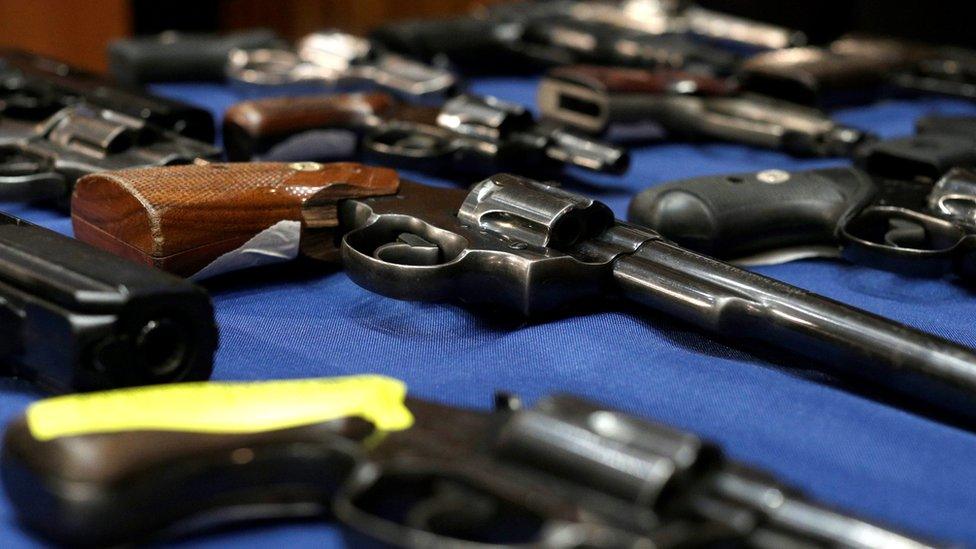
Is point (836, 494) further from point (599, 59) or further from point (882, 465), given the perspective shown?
point (599, 59)

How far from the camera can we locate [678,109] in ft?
7.44

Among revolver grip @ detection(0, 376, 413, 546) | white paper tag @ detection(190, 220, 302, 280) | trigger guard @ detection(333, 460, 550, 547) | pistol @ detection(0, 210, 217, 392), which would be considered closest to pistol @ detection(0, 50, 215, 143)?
white paper tag @ detection(190, 220, 302, 280)

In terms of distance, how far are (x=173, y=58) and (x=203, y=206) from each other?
1.36m

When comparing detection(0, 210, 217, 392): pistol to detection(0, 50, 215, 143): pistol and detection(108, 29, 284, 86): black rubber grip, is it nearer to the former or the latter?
detection(0, 50, 215, 143): pistol

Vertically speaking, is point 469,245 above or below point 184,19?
above

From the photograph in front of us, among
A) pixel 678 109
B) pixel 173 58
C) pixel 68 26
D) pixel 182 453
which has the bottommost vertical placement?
pixel 68 26

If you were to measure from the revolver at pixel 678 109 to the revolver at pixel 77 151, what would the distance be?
806 mm

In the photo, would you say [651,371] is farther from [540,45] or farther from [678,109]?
[540,45]

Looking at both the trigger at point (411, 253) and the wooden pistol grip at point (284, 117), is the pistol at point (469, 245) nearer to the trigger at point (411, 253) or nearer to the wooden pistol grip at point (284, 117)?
the trigger at point (411, 253)

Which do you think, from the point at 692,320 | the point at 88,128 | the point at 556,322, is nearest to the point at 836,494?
the point at 692,320

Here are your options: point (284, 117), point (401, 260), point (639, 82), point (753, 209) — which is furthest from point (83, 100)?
point (753, 209)

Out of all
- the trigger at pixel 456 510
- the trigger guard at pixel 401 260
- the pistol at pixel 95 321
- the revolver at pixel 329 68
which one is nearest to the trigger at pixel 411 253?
the trigger guard at pixel 401 260

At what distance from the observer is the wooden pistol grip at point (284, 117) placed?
1890mm

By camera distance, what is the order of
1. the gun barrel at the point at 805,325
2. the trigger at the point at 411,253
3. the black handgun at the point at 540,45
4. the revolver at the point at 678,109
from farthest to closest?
the black handgun at the point at 540,45 → the revolver at the point at 678,109 → the trigger at the point at 411,253 → the gun barrel at the point at 805,325
